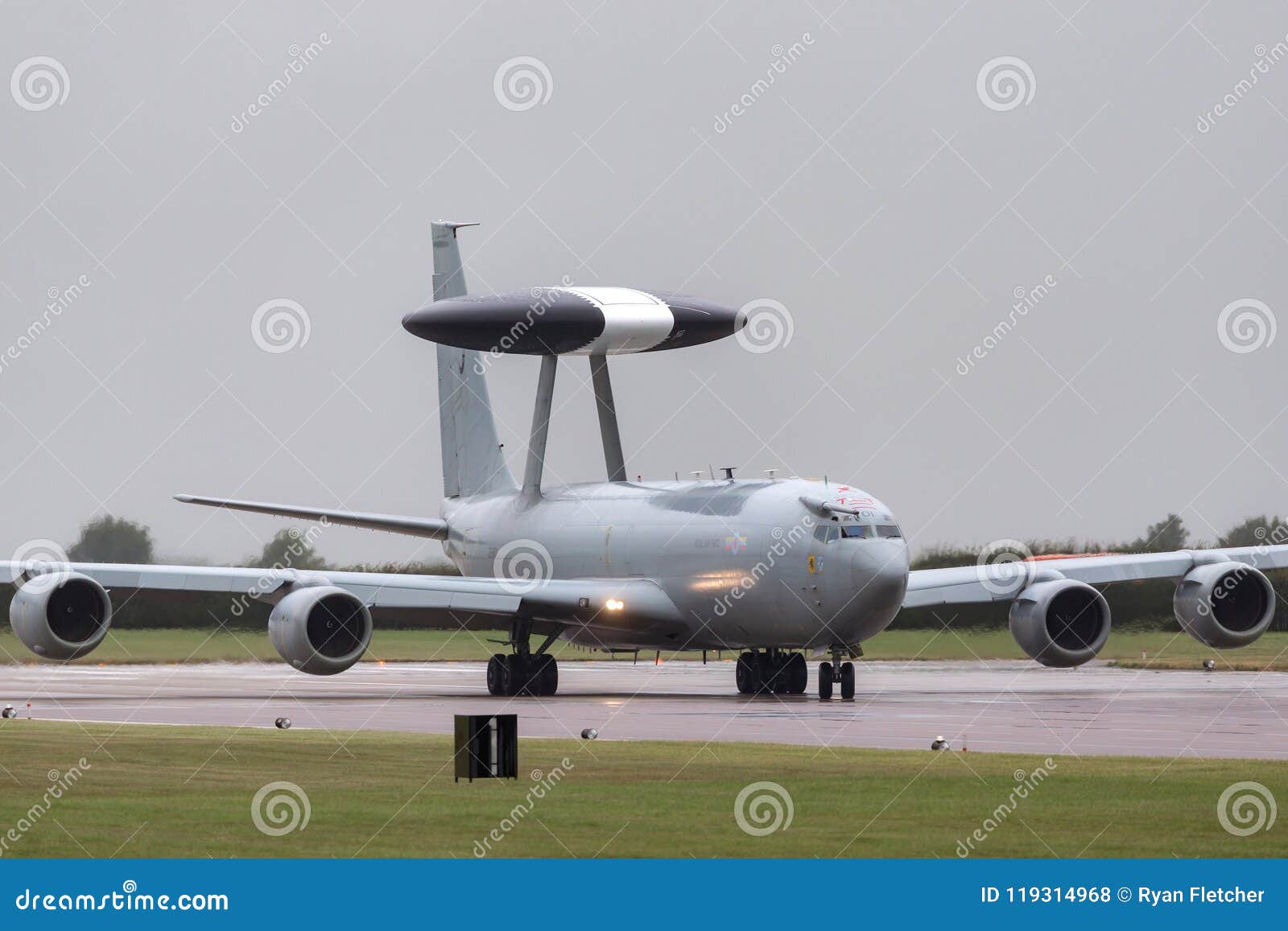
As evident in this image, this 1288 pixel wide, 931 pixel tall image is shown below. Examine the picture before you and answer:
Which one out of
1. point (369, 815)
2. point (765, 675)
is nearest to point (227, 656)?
point (765, 675)

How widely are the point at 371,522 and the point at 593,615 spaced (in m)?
6.30

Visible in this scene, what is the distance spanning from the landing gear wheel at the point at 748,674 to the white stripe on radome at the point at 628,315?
268 inches

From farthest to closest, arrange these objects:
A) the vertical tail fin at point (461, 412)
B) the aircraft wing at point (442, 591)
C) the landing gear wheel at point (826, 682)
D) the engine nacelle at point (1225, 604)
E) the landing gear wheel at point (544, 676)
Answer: the vertical tail fin at point (461, 412) < the landing gear wheel at point (544, 676) < the engine nacelle at point (1225, 604) < the aircraft wing at point (442, 591) < the landing gear wheel at point (826, 682)

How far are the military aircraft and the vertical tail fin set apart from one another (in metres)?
3.63

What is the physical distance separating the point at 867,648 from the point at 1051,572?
807 centimetres

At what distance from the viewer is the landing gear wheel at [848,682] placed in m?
31.0

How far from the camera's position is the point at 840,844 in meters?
13.2

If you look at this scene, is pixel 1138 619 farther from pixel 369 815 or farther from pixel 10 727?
pixel 369 815

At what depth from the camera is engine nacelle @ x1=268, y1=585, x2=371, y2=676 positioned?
30109mm

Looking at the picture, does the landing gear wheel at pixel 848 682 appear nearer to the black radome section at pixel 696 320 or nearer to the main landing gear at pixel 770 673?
the main landing gear at pixel 770 673

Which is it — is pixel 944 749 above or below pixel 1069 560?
below

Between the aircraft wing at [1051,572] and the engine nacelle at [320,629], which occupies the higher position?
the aircraft wing at [1051,572]

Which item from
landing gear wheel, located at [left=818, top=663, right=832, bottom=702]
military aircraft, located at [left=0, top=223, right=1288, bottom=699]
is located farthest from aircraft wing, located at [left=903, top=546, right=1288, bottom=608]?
landing gear wheel, located at [left=818, top=663, right=832, bottom=702]

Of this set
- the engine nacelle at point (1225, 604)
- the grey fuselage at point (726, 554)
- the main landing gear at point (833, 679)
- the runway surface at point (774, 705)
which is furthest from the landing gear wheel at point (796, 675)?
the engine nacelle at point (1225, 604)
